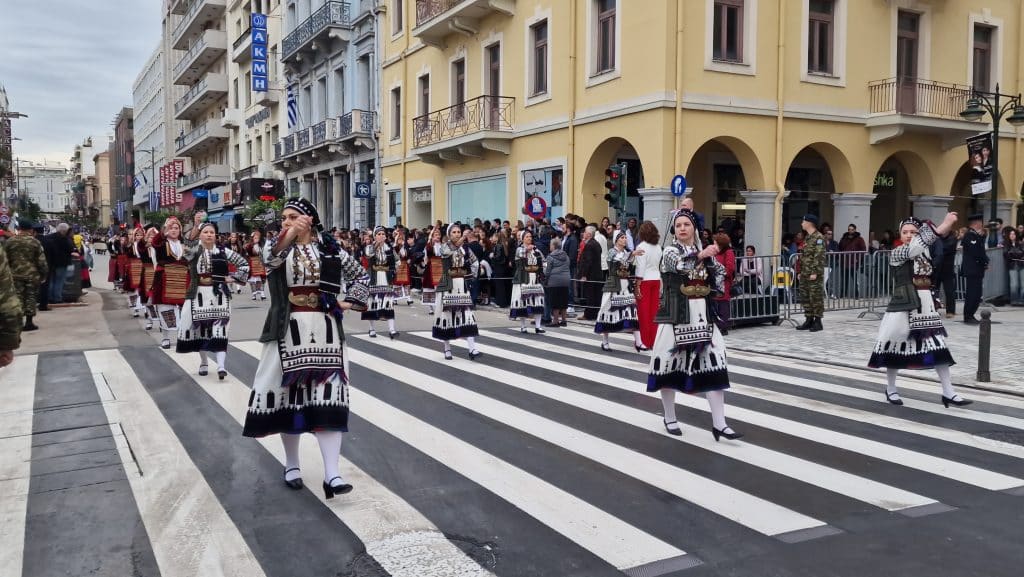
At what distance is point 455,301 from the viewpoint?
11.6 metres

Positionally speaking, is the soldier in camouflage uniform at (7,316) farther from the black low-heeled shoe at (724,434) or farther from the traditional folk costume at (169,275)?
the traditional folk costume at (169,275)

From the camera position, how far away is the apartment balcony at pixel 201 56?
52156 mm

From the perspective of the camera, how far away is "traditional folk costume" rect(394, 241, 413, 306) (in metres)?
17.8

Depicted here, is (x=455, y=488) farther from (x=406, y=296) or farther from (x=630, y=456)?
(x=406, y=296)

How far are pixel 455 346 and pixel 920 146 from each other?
15047mm

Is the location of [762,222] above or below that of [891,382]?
above

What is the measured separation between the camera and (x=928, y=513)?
512cm

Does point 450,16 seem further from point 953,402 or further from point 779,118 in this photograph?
point 953,402

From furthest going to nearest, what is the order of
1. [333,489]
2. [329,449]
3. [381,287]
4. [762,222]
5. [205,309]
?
[762,222] → [381,287] → [205,309] → [329,449] → [333,489]

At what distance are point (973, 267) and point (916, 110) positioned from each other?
669 centimetres

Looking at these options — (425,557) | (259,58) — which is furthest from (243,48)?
(425,557)

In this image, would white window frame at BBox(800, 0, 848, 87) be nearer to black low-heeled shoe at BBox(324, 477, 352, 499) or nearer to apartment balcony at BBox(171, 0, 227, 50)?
black low-heeled shoe at BBox(324, 477, 352, 499)

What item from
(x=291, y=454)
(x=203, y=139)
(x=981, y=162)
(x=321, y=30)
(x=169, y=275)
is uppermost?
(x=321, y=30)

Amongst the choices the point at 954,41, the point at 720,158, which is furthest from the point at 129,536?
the point at 954,41
